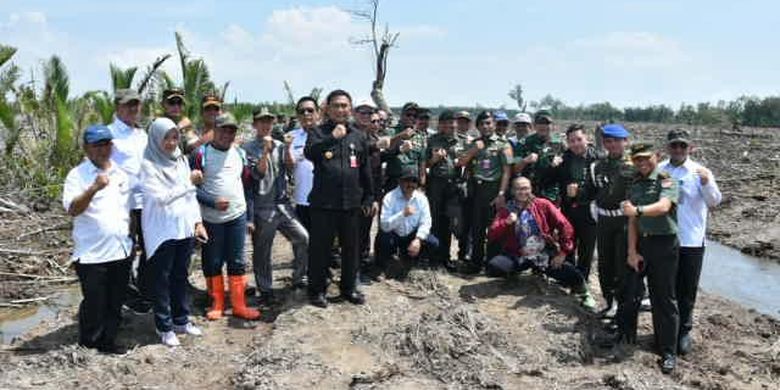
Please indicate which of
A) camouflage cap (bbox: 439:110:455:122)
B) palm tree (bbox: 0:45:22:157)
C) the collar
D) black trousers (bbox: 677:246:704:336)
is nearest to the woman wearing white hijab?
the collar

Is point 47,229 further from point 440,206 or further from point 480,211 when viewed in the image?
point 480,211

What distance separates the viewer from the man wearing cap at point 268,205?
6.07m

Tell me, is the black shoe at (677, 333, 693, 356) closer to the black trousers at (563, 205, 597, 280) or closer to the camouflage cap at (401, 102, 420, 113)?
the black trousers at (563, 205, 597, 280)

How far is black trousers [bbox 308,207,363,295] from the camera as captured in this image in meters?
5.97

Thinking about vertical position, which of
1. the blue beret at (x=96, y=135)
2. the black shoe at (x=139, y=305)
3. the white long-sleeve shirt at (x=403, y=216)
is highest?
the blue beret at (x=96, y=135)

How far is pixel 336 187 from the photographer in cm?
588

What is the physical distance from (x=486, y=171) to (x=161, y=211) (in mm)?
3412

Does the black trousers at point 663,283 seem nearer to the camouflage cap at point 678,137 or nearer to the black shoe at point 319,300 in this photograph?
the camouflage cap at point 678,137

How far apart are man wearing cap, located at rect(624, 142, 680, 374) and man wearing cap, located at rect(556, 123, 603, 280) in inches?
40.9

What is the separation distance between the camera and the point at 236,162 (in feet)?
18.8

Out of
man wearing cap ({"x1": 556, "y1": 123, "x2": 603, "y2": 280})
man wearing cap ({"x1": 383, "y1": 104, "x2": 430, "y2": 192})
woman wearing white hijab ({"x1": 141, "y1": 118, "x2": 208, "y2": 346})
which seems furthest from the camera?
man wearing cap ({"x1": 383, "y1": 104, "x2": 430, "y2": 192})

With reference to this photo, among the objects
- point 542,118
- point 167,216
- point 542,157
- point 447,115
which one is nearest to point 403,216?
point 447,115

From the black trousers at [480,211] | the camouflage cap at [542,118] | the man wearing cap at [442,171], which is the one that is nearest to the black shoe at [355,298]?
the man wearing cap at [442,171]

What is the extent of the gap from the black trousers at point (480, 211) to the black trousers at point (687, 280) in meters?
1.89
